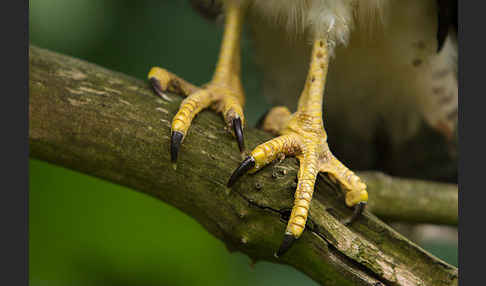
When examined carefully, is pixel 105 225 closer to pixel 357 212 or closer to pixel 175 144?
pixel 175 144

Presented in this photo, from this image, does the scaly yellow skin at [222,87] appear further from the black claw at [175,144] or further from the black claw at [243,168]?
the black claw at [243,168]

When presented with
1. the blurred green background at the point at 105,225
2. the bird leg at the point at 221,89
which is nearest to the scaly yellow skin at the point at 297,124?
the bird leg at the point at 221,89

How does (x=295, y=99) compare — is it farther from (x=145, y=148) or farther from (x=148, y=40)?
(x=145, y=148)

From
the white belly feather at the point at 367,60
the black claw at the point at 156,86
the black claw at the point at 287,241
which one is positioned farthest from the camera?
the white belly feather at the point at 367,60

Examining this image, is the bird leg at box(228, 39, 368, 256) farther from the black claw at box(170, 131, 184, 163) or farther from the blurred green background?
the blurred green background

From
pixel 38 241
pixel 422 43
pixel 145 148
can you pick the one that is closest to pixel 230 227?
pixel 145 148

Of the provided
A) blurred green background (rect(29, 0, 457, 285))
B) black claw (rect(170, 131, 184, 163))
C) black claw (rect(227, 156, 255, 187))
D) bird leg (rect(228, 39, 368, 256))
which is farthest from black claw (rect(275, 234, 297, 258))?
blurred green background (rect(29, 0, 457, 285))

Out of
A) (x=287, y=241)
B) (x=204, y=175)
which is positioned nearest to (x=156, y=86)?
(x=204, y=175)
